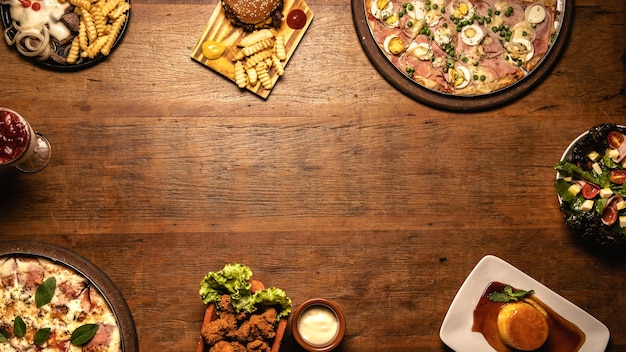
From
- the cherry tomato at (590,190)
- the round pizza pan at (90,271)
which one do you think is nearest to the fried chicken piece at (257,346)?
the round pizza pan at (90,271)

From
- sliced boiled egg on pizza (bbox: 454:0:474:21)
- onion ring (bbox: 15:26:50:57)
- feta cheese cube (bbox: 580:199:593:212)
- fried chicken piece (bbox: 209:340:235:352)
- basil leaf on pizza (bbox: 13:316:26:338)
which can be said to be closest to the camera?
fried chicken piece (bbox: 209:340:235:352)

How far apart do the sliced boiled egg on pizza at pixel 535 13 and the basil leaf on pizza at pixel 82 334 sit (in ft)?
11.6

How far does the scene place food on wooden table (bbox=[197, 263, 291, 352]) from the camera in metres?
3.25

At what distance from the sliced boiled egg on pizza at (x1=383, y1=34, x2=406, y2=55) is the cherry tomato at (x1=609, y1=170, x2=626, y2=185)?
1590 millimetres

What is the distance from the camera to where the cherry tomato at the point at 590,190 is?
3547 millimetres

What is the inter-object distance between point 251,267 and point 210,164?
75cm

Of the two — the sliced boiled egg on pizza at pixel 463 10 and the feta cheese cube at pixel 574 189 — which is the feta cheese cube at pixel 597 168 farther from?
the sliced boiled egg on pizza at pixel 463 10

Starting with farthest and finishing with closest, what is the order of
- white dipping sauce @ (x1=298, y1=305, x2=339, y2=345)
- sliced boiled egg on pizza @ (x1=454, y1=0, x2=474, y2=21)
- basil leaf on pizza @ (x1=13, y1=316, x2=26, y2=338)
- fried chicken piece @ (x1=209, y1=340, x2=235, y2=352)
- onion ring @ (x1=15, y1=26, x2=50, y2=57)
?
sliced boiled egg on pizza @ (x1=454, y1=0, x2=474, y2=21) → onion ring @ (x1=15, y1=26, x2=50, y2=57) → white dipping sauce @ (x1=298, y1=305, x2=339, y2=345) → basil leaf on pizza @ (x1=13, y1=316, x2=26, y2=338) → fried chicken piece @ (x1=209, y1=340, x2=235, y2=352)

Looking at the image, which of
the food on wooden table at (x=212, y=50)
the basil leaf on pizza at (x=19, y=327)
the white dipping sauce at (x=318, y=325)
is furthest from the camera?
the food on wooden table at (x=212, y=50)

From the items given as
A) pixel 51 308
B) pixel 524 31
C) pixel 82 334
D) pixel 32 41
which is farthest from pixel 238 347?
pixel 524 31

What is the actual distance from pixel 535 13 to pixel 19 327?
3.92 metres

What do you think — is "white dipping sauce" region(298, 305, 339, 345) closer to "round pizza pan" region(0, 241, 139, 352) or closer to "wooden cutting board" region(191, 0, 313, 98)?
"round pizza pan" region(0, 241, 139, 352)

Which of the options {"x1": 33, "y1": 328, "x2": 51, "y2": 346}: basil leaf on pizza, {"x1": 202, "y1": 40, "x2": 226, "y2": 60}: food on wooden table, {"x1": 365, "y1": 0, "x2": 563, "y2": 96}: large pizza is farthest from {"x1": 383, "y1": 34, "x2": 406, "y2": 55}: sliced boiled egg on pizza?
{"x1": 33, "y1": 328, "x2": 51, "y2": 346}: basil leaf on pizza

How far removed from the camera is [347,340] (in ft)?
12.1
